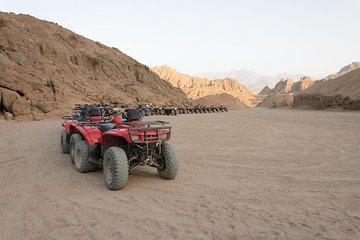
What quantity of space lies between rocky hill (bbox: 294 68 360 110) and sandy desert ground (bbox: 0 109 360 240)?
32.8 meters

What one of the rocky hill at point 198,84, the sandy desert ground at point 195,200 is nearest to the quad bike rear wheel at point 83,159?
the sandy desert ground at point 195,200

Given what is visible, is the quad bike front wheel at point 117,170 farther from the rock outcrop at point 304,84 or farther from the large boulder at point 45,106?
the rock outcrop at point 304,84

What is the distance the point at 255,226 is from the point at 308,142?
799cm

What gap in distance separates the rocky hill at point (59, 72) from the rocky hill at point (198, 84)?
4675 cm

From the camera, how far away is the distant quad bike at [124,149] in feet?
18.1

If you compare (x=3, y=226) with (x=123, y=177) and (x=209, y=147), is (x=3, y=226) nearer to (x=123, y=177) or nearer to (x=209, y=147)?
(x=123, y=177)

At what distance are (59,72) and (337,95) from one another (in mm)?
33326

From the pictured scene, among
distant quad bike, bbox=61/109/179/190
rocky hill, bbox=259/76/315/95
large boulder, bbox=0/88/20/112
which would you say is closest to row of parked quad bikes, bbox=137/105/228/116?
large boulder, bbox=0/88/20/112

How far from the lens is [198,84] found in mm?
108062

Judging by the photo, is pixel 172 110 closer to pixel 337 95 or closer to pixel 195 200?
pixel 337 95

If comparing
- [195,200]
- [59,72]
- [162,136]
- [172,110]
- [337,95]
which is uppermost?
[59,72]

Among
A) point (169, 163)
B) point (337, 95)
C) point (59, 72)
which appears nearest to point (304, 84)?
point (337, 95)

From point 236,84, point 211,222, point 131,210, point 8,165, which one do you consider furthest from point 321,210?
point 236,84

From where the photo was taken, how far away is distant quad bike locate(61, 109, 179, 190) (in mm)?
5516
